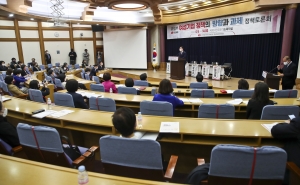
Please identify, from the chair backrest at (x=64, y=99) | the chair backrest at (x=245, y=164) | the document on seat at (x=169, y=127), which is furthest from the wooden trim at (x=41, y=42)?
the chair backrest at (x=245, y=164)

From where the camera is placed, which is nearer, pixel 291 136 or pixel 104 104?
pixel 291 136

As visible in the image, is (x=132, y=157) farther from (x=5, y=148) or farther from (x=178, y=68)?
(x=178, y=68)

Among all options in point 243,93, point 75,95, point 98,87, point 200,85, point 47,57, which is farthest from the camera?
point 47,57

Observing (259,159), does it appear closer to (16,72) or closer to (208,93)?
(208,93)

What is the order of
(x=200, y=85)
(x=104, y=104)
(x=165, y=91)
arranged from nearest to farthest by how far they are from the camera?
(x=165, y=91), (x=104, y=104), (x=200, y=85)

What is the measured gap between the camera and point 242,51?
943 centimetres

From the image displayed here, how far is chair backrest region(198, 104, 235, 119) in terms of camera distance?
2.87 metres

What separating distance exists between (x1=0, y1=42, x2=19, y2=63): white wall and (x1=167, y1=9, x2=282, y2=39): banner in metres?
9.41

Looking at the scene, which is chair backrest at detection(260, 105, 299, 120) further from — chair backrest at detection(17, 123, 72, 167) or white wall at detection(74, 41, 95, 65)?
white wall at detection(74, 41, 95, 65)

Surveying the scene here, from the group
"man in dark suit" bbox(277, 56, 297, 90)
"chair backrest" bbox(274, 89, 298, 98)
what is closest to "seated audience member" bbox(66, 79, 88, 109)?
"chair backrest" bbox(274, 89, 298, 98)

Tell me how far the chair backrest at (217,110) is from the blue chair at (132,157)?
4.81ft

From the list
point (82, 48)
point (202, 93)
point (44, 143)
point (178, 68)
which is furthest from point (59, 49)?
point (44, 143)

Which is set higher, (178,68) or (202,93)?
(178,68)

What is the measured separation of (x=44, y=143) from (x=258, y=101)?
2605 millimetres
